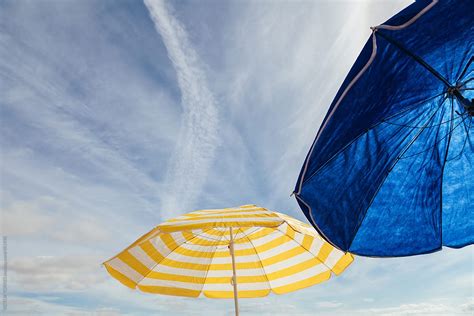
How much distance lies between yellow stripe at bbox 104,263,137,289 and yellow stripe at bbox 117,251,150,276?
5.4 inches

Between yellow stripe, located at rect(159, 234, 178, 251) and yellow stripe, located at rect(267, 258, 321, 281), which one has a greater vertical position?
yellow stripe, located at rect(159, 234, 178, 251)

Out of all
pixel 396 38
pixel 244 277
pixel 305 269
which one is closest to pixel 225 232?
pixel 244 277

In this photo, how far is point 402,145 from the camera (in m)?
3.08

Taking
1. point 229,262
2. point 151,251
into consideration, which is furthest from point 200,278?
point 151,251

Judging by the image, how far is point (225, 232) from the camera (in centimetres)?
526

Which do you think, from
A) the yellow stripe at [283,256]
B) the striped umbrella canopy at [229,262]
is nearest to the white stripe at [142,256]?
the striped umbrella canopy at [229,262]

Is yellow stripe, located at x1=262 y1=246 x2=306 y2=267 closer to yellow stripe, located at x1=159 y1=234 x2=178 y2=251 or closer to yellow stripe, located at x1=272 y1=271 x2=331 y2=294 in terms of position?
yellow stripe, located at x1=272 y1=271 x2=331 y2=294

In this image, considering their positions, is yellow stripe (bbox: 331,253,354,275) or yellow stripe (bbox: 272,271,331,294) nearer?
yellow stripe (bbox: 331,253,354,275)


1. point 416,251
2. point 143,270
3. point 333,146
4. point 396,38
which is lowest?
Result: point 416,251

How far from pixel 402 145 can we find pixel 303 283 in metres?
2.63

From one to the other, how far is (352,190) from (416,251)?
86cm

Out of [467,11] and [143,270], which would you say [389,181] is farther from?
[143,270]

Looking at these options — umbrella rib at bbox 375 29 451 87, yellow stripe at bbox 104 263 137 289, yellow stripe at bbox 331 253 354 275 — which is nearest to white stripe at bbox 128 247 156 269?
yellow stripe at bbox 104 263 137 289

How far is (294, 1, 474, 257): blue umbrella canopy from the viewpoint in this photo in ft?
7.68
